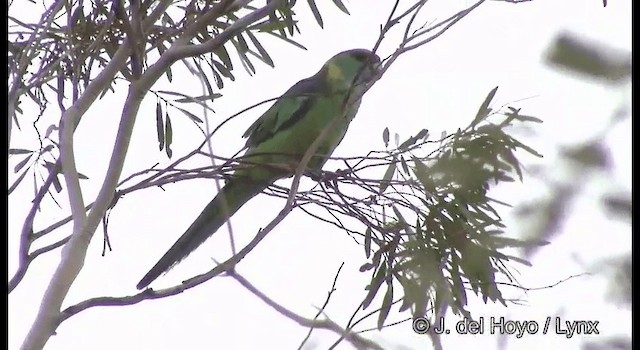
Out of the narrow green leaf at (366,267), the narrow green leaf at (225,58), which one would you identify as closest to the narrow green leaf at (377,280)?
the narrow green leaf at (366,267)

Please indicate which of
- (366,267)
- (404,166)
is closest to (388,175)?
(404,166)

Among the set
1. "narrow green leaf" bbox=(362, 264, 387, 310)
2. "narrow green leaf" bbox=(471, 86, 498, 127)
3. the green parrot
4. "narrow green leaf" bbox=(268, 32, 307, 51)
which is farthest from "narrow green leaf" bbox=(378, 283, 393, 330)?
"narrow green leaf" bbox=(268, 32, 307, 51)

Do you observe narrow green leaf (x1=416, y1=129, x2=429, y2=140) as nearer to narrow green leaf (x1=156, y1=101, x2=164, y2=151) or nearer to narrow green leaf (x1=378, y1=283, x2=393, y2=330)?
narrow green leaf (x1=378, y1=283, x2=393, y2=330)

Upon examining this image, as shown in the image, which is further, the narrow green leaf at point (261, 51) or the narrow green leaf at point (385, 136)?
the narrow green leaf at point (261, 51)

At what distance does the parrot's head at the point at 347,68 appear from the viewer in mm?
2043

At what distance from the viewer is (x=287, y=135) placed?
1.95 metres

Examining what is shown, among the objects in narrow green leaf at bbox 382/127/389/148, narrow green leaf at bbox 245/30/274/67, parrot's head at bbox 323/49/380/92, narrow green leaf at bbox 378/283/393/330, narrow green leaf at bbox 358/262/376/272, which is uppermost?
parrot's head at bbox 323/49/380/92

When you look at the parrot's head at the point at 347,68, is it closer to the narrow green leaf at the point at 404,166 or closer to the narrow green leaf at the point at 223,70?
the narrow green leaf at the point at 223,70

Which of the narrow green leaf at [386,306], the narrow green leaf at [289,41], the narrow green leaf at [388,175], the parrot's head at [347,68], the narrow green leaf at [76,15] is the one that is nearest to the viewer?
the narrow green leaf at [386,306]

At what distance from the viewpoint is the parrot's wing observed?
1.97 m

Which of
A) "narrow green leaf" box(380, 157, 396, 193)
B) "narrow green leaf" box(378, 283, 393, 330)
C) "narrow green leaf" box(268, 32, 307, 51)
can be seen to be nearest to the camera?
"narrow green leaf" box(378, 283, 393, 330)

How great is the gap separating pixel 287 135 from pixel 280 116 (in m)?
0.06

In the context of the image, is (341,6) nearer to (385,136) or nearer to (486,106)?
(385,136)

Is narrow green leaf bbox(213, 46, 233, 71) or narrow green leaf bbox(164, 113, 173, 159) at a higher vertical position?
narrow green leaf bbox(213, 46, 233, 71)
